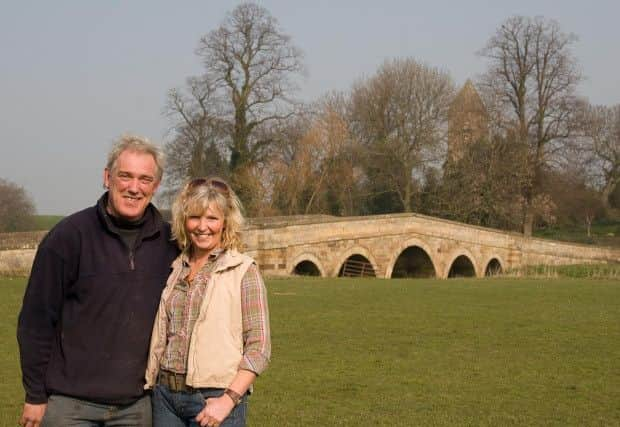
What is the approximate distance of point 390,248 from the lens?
32406mm

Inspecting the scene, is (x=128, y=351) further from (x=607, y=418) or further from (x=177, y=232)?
(x=607, y=418)

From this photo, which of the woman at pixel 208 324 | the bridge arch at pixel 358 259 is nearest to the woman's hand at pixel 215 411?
the woman at pixel 208 324

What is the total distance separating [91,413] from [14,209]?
1718 inches

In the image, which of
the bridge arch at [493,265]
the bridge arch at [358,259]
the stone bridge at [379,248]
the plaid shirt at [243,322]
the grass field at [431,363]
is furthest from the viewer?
the bridge arch at [493,265]

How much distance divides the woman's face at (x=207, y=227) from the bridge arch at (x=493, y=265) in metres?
35.2

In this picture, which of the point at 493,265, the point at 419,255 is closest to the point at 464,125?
the point at 493,265

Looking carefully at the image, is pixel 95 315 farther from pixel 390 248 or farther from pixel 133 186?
pixel 390 248

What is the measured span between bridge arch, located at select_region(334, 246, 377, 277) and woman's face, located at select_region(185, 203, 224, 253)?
26.1 metres

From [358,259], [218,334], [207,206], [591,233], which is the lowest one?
[218,334]

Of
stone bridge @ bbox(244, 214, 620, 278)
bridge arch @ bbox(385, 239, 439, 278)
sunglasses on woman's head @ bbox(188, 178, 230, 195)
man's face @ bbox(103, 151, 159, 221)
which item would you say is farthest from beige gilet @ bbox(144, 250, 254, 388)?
bridge arch @ bbox(385, 239, 439, 278)

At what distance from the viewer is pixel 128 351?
338cm

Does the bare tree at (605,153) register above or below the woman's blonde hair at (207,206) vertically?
above

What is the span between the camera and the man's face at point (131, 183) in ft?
11.1

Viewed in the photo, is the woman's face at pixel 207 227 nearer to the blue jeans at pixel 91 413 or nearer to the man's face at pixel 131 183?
the man's face at pixel 131 183
